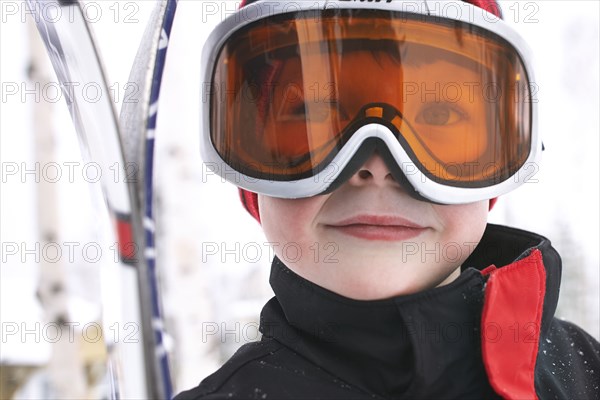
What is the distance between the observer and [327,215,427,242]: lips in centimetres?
109

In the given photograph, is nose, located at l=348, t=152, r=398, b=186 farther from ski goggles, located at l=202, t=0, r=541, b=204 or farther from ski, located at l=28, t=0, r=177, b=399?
ski, located at l=28, t=0, r=177, b=399

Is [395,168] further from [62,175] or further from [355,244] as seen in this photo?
[62,175]

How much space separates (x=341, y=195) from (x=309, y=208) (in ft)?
0.20

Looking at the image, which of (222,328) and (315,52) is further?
(222,328)

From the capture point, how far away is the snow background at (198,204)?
16.5 feet

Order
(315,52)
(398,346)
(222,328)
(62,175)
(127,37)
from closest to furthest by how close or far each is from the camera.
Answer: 1. (398,346)
2. (315,52)
3. (127,37)
4. (62,175)
5. (222,328)

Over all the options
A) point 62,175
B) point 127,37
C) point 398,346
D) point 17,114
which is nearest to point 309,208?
point 398,346

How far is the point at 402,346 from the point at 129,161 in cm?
53

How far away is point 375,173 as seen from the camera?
113 cm

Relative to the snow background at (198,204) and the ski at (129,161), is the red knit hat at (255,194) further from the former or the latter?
the snow background at (198,204)

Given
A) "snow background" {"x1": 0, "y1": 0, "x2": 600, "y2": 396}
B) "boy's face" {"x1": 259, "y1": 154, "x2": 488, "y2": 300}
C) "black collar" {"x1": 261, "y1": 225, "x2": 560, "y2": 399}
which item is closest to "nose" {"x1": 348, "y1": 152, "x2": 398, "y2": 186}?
"boy's face" {"x1": 259, "y1": 154, "x2": 488, "y2": 300}

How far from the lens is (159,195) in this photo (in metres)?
5.51

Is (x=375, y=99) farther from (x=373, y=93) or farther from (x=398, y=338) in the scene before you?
(x=398, y=338)

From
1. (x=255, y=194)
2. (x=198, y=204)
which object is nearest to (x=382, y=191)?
(x=255, y=194)
